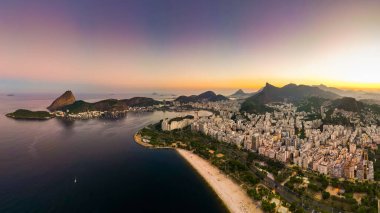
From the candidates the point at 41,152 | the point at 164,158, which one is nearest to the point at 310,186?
the point at 164,158

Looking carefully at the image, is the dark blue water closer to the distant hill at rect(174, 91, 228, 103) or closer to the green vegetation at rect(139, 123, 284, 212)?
the green vegetation at rect(139, 123, 284, 212)

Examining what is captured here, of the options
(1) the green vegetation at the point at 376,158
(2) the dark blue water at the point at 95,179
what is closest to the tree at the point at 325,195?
(1) the green vegetation at the point at 376,158

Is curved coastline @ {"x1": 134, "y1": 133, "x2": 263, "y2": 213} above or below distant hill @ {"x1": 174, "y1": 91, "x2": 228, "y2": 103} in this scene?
below

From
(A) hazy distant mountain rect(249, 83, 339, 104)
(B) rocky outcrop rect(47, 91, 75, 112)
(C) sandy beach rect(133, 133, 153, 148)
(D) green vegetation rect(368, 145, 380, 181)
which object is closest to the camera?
(D) green vegetation rect(368, 145, 380, 181)

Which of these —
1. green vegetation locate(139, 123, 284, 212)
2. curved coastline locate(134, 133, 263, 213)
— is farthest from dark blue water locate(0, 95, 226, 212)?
green vegetation locate(139, 123, 284, 212)

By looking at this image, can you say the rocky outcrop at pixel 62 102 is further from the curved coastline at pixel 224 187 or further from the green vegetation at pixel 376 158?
the green vegetation at pixel 376 158

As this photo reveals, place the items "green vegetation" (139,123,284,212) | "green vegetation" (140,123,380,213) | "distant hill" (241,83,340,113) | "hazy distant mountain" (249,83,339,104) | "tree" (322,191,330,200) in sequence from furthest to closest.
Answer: "hazy distant mountain" (249,83,339,104)
"distant hill" (241,83,340,113)
"green vegetation" (139,123,284,212)
"tree" (322,191,330,200)
"green vegetation" (140,123,380,213)

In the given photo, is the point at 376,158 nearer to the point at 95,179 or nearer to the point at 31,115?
the point at 95,179
